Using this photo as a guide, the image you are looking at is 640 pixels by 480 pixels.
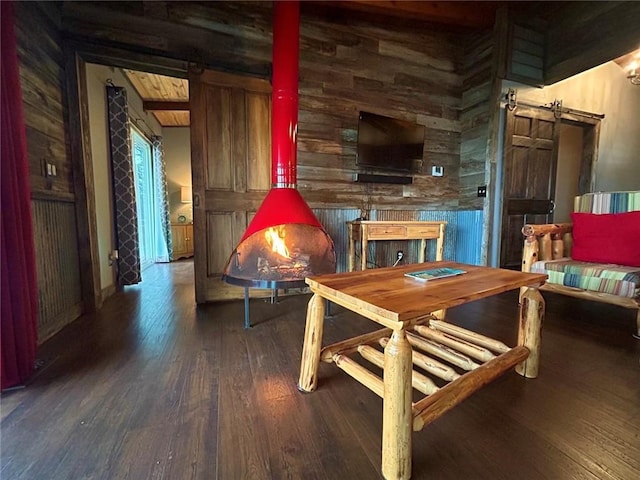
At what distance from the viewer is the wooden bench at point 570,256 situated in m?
1.79

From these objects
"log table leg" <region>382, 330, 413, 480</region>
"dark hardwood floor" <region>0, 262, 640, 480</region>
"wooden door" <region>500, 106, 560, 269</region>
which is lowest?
"dark hardwood floor" <region>0, 262, 640, 480</region>

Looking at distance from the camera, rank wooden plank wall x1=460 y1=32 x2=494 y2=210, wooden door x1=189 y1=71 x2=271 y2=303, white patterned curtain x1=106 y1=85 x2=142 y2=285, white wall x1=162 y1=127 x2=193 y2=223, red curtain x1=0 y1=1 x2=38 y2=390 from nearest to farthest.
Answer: red curtain x1=0 y1=1 x2=38 y2=390, wooden door x1=189 y1=71 x2=271 y2=303, white patterned curtain x1=106 y1=85 x2=142 y2=285, wooden plank wall x1=460 y1=32 x2=494 y2=210, white wall x1=162 y1=127 x2=193 y2=223

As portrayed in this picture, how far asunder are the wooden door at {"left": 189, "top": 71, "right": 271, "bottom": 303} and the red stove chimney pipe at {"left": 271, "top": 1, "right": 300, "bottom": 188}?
47 centimetres

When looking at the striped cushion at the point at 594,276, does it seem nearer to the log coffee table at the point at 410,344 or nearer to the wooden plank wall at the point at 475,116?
the log coffee table at the point at 410,344

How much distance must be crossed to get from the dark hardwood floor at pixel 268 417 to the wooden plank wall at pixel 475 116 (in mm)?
1890

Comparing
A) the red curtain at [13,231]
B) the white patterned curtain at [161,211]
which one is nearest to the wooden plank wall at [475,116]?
the red curtain at [13,231]

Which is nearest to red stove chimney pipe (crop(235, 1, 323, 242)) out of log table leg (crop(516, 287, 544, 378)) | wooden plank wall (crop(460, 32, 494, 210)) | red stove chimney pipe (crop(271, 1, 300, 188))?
red stove chimney pipe (crop(271, 1, 300, 188))

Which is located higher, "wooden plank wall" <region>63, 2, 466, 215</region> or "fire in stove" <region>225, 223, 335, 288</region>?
"wooden plank wall" <region>63, 2, 466, 215</region>

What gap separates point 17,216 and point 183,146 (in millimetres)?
5347

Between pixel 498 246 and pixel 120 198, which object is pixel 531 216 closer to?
pixel 498 246

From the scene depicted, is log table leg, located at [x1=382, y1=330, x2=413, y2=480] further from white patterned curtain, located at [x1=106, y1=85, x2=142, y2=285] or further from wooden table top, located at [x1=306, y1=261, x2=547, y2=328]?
white patterned curtain, located at [x1=106, y1=85, x2=142, y2=285]

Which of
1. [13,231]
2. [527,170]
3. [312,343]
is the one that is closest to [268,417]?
[312,343]

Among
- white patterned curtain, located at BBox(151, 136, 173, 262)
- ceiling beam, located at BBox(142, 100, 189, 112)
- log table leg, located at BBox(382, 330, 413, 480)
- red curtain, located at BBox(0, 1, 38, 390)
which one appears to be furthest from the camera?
white patterned curtain, located at BBox(151, 136, 173, 262)

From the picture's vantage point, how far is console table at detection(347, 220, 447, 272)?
265cm
